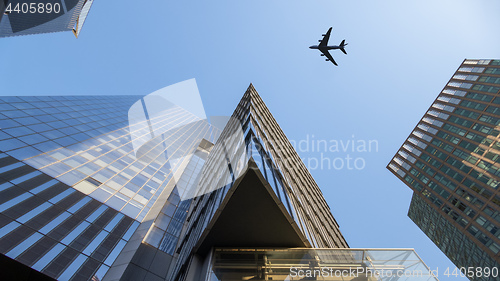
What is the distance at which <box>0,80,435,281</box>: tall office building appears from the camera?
508 inches

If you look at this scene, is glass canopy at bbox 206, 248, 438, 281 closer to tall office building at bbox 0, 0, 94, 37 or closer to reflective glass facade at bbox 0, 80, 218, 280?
reflective glass facade at bbox 0, 80, 218, 280

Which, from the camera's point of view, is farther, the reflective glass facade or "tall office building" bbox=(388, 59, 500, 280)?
"tall office building" bbox=(388, 59, 500, 280)

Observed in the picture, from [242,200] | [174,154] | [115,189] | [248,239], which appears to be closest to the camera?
[242,200]

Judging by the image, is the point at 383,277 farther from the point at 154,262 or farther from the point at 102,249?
the point at 102,249

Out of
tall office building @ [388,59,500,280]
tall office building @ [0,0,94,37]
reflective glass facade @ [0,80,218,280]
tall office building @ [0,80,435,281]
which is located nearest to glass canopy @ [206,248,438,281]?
tall office building @ [0,80,435,281]

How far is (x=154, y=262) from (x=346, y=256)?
13462mm

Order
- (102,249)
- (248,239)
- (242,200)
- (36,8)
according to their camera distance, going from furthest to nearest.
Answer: (36,8), (102,249), (248,239), (242,200)

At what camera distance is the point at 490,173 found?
52750 millimetres

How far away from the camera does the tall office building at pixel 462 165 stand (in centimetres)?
5209

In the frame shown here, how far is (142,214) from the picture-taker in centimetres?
2386

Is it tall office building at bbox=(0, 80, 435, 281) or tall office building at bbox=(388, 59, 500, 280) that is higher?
tall office building at bbox=(388, 59, 500, 280)

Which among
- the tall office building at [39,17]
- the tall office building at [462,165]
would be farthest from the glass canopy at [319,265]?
the tall office building at [39,17]

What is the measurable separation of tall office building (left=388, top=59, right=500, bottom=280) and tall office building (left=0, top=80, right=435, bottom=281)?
160ft

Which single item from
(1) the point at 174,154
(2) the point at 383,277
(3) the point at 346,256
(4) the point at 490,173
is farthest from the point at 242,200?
(4) the point at 490,173
